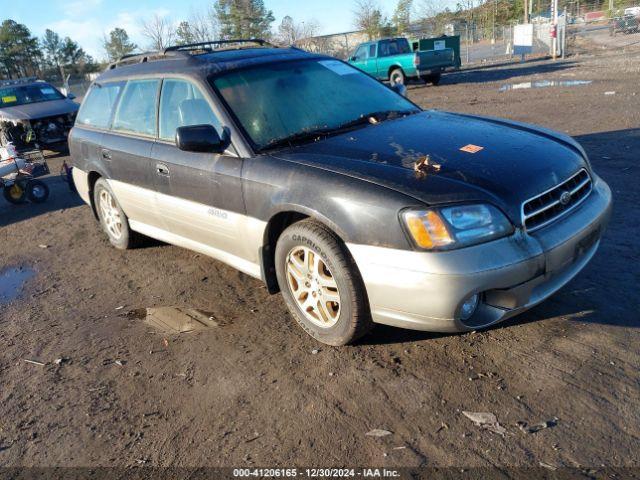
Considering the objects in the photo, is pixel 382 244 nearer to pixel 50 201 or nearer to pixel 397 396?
pixel 397 396

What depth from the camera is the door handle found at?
4.23m

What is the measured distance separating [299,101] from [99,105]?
100 inches

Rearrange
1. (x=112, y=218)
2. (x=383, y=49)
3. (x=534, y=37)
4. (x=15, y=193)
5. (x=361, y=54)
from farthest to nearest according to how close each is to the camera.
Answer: (x=534, y=37)
(x=361, y=54)
(x=383, y=49)
(x=15, y=193)
(x=112, y=218)

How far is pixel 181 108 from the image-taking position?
Answer: 418cm

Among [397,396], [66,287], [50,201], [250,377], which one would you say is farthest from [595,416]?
[50,201]

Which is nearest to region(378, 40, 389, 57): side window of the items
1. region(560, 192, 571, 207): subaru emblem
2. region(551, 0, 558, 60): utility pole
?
region(551, 0, 558, 60): utility pole

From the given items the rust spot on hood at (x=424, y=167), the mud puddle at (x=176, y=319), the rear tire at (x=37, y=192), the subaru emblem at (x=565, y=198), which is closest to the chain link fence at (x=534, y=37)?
the rear tire at (x=37, y=192)

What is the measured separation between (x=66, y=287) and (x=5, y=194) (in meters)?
4.06

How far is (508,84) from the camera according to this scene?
55.6 feet

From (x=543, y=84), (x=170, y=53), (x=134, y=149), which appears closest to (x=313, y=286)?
(x=134, y=149)

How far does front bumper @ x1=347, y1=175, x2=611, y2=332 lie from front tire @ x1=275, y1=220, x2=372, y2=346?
10cm

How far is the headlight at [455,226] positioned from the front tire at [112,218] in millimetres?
3474

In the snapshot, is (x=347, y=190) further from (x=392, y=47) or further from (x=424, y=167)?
(x=392, y=47)

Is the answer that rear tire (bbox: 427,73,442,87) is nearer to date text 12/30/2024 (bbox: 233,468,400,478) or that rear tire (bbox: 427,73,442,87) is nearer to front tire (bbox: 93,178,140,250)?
front tire (bbox: 93,178,140,250)
